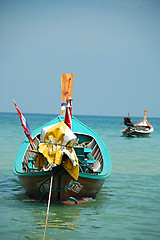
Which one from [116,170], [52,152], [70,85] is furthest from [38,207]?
[116,170]

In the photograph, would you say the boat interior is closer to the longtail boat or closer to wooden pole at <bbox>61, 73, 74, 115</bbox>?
the longtail boat

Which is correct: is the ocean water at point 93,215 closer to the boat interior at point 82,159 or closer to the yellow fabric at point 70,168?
the boat interior at point 82,159

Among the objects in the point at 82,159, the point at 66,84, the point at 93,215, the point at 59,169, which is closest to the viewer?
the point at 59,169

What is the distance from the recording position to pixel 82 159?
11016mm

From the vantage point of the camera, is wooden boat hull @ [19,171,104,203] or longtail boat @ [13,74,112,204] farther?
wooden boat hull @ [19,171,104,203]

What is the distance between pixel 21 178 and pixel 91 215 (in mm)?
2320

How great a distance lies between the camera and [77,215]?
9859 millimetres

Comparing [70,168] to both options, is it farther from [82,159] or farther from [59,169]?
[82,159]

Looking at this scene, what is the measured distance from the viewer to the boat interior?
32.6ft

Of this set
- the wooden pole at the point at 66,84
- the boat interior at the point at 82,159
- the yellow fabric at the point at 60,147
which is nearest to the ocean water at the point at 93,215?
the boat interior at the point at 82,159

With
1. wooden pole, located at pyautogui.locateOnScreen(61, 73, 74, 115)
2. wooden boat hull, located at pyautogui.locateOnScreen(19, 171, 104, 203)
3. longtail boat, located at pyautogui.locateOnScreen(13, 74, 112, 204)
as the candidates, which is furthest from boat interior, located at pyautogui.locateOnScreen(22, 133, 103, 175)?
wooden pole, located at pyautogui.locateOnScreen(61, 73, 74, 115)

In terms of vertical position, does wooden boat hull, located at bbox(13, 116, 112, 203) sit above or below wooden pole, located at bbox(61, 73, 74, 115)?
below

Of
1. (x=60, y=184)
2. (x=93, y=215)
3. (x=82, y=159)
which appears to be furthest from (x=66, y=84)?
(x=93, y=215)

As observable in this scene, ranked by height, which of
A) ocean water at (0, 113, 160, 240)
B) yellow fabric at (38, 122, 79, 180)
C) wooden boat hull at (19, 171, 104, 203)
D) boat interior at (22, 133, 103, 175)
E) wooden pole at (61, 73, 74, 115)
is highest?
wooden pole at (61, 73, 74, 115)
